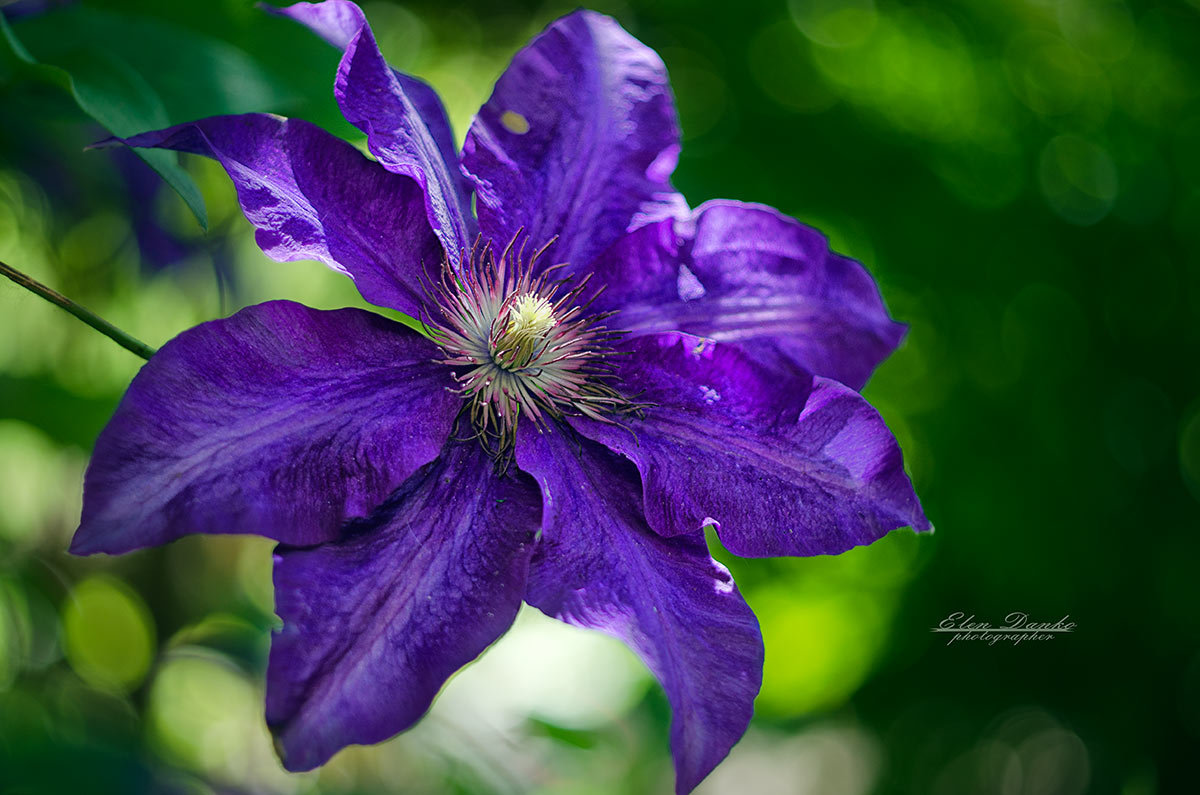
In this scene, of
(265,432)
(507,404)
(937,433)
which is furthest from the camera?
(937,433)

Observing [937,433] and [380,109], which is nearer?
[380,109]

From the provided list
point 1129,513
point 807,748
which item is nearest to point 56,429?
point 807,748

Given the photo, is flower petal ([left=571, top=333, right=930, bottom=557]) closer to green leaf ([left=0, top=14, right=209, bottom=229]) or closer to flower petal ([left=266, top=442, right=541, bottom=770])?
flower petal ([left=266, top=442, right=541, bottom=770])

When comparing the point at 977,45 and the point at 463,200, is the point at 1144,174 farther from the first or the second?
the point at 463,200

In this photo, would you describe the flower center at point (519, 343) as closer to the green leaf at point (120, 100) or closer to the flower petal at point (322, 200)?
the flower petal at point (322, 200)

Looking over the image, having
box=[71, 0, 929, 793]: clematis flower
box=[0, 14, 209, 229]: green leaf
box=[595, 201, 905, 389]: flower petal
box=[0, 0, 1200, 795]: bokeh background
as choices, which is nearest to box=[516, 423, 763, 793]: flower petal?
box=[71, 0, 929, 793]: clematis flower

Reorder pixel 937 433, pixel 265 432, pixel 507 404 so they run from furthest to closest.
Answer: pixel 937 433, pixel 507 404, pixel 265 432

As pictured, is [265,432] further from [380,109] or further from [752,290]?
[752,290]

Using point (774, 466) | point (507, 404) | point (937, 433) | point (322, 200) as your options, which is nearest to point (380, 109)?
point (322, 200)
